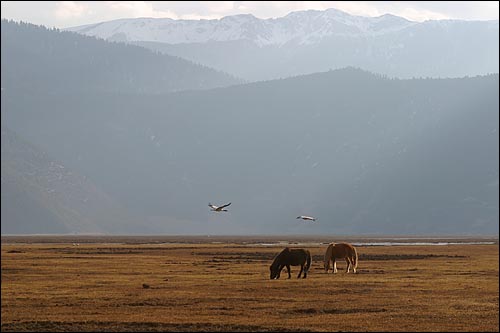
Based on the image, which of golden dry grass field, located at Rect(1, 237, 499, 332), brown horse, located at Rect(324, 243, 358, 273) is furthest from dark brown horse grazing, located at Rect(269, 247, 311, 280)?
brown horse, located at Rect(324, 243, 358, 273)

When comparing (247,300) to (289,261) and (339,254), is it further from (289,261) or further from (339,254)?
(339,254)

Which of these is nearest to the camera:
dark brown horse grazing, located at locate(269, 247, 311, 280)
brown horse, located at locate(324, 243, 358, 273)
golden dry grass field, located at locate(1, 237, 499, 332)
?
golden dry grass field, located at locate(1, 237, 499, 332)

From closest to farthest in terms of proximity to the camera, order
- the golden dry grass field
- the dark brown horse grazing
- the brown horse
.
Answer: the golden dry grass field
the dark brown horse grazing
the brown horse

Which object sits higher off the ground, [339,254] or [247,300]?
[339,254]

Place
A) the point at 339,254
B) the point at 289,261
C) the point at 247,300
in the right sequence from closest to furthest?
the point at 247,300 < the point at 289,261 < the point at 339,254

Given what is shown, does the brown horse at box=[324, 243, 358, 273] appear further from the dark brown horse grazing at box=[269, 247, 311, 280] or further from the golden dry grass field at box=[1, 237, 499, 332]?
the dark brown horse grazing at box=[269, 247, 311, 280]

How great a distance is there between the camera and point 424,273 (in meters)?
66.5

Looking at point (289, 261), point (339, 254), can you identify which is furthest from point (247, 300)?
point (339, 254)

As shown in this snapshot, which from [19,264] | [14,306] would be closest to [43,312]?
[14,306]

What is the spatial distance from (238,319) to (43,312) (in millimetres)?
8942

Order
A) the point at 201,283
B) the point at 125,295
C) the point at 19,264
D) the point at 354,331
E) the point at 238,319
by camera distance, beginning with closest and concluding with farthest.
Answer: the point at 354,331, the point at 238,319, the point at 125,295, the point at 201,283, the point at 19,264

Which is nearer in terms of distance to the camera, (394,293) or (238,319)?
(238,319)

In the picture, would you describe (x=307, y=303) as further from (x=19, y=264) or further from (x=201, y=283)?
(x=19, y=264)

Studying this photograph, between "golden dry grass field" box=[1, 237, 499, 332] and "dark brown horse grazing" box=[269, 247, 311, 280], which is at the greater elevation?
"dark brown horse grazing" box=[269, 247, 311, 280]
